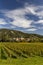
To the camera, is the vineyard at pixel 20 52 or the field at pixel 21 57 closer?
the field at pixel 21 57

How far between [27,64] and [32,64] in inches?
30.0

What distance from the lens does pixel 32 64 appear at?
1059 inches

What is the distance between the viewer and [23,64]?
26.5 meters

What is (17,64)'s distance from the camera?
26.5m

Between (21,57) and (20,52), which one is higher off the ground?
Result: (20,52)

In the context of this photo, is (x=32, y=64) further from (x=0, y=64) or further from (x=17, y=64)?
(x=0, y=64)

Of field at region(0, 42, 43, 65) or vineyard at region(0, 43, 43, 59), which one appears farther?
vineyard at region(0, 43, 43, 59)

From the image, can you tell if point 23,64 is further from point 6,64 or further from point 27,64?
point 6,64

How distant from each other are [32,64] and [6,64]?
155 inches

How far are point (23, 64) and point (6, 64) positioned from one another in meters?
2.53

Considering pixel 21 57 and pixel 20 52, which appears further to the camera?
pixel 20 52

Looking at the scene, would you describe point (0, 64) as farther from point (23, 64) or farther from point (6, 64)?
point (23, 64)

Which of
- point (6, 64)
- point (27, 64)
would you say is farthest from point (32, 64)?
point (6, 64)

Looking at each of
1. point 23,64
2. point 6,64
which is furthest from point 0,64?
point 23,64
